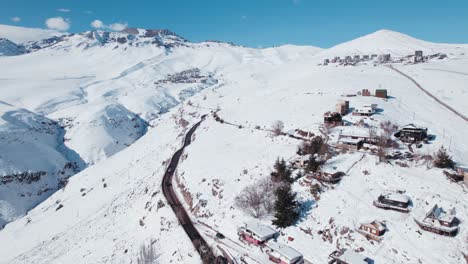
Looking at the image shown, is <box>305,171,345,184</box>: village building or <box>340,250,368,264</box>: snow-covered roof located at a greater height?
<box>305,171,345,184</box>: village building

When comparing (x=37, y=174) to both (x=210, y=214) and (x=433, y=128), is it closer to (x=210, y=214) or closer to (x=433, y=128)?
(x=210, y=214)

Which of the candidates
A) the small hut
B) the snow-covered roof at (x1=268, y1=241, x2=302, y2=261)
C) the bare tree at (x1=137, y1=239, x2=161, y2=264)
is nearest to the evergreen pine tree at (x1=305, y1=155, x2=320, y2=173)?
the small hut

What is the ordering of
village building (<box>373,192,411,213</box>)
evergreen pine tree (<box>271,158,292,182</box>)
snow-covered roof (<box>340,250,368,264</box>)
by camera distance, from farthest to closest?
evergreen pine tree (<box>271,158,292,182</box>), village building (<box>373,192,411,213</box>), snow-covered roof (<box>340,250,368,264</box>)

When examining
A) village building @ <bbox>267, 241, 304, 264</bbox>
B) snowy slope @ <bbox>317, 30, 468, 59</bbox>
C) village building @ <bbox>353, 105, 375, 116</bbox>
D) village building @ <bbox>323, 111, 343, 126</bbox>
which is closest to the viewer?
village building @ <bbox>267, 241, 304, 264</bbox>

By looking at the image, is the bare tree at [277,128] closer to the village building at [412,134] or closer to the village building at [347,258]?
the village building at [412,134]

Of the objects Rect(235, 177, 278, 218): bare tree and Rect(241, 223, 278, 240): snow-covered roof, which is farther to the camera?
Rect(235, 177, 278, 218): bare tree

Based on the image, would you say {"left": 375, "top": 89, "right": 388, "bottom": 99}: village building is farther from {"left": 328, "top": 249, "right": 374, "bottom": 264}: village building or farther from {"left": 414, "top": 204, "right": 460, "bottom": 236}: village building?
{"left": 328, "top": 249, "right": 374, "bottom": 264}: village building

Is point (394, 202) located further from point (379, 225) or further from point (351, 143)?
point (351, 143)
